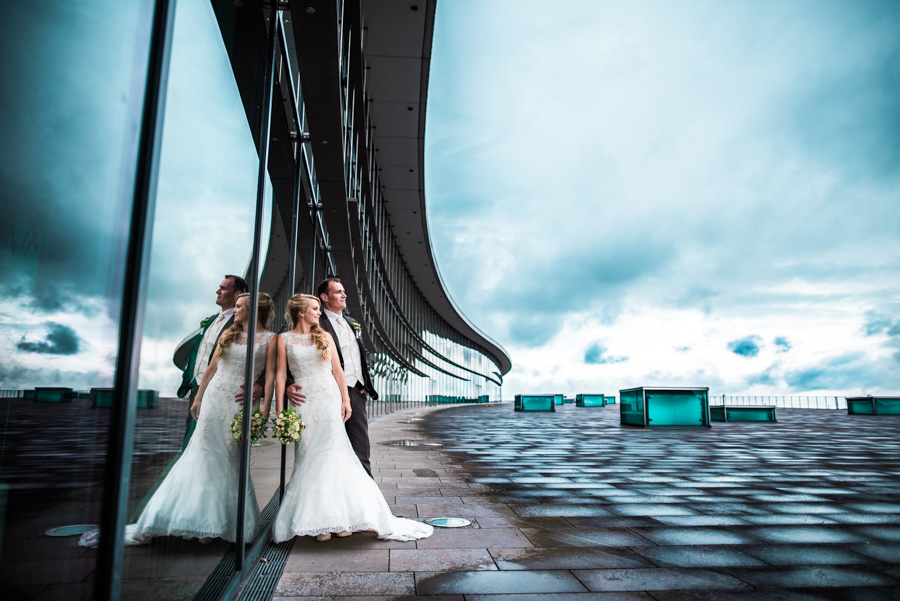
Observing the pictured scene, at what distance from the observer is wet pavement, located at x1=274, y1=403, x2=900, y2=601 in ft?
10.2

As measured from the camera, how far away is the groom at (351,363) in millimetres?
4727

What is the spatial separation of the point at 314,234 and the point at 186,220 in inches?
224

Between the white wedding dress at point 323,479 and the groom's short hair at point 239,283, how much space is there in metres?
0.99

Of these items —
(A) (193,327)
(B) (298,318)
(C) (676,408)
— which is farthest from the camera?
(C) (676,408)

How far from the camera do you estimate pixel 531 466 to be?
812cm

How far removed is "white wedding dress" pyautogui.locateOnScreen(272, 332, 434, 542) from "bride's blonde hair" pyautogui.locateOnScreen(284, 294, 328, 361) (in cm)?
5

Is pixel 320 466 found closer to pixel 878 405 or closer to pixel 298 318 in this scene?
pixel 298 318

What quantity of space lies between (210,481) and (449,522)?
7.43 feet

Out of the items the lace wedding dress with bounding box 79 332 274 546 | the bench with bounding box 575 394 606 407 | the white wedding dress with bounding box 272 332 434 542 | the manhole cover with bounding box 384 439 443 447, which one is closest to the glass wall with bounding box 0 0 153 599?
the lace wedding dress with bounding box 79 332 274 546

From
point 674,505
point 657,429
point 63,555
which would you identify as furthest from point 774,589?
point 657,429

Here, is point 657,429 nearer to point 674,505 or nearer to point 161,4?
point 674,505

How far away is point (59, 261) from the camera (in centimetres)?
148

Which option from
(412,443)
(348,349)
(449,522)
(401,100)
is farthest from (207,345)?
(401,100)

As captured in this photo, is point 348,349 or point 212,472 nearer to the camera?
point 212,472
